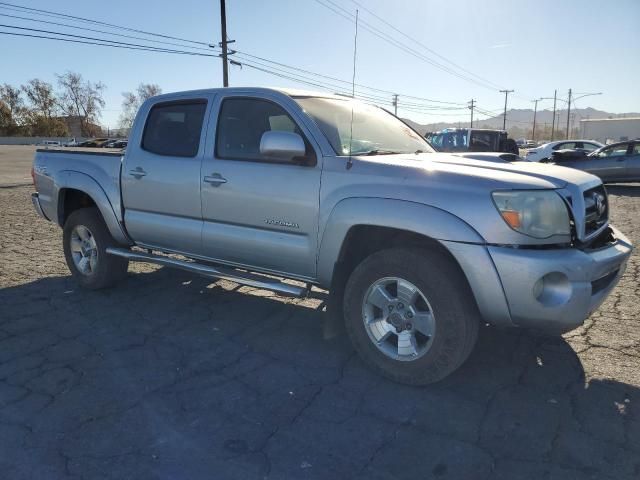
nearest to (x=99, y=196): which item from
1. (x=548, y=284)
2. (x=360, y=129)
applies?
(x=360, y=129)

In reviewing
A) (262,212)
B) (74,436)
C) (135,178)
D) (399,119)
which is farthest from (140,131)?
(74,436)

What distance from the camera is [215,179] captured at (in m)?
4.02

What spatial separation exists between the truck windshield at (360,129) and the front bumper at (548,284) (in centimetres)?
139

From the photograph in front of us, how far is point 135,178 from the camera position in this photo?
463 centimetres

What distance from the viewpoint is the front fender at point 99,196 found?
488 centimetres

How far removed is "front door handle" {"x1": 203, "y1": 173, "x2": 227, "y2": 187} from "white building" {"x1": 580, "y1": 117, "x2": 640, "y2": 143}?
111680 mm

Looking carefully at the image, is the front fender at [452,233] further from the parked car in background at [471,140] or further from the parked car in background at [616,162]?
the parked car in background at [616,162]

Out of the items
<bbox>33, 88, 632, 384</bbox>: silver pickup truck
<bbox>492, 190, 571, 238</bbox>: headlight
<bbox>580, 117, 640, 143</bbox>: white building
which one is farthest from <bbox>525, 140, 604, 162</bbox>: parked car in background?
<bbox>580, 117, 640, 143</bbox>: white building

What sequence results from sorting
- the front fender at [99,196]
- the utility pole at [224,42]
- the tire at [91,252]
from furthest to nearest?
the utility pole at [224,42]
the tire at [91,252]
the front fender at [99,196]

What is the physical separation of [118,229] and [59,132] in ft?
337

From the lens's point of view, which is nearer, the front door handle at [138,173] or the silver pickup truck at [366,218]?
the silver pickup truck at [366,218]

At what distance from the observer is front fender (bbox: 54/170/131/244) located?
192 inches

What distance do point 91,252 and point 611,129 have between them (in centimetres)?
11992

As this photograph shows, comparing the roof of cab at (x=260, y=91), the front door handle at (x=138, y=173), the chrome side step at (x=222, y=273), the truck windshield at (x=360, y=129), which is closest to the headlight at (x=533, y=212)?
the truck windshield at (x=360, y=129)
